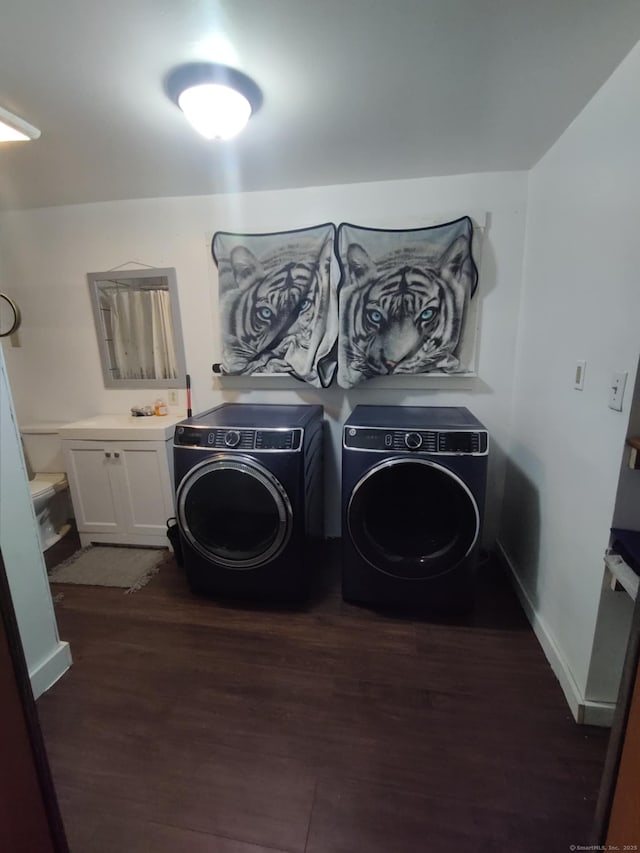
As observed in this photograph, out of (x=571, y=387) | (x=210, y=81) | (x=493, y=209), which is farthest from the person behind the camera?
(x=493, y=209)

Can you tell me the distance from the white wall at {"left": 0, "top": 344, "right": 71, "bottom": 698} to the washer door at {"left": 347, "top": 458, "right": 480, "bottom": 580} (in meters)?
1.33

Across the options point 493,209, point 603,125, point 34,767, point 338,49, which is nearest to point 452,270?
point 493,209

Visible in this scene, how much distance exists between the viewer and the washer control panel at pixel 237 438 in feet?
5.74

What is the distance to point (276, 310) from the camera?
2209 mm

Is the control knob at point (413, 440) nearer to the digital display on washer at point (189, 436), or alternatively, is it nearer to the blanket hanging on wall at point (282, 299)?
the blanket hanging on wall at point (282, 299)

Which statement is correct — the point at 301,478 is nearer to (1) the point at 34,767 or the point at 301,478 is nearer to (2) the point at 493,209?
(1) the point at 34,767

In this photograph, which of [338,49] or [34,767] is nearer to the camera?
[34,767]

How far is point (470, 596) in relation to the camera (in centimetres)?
179

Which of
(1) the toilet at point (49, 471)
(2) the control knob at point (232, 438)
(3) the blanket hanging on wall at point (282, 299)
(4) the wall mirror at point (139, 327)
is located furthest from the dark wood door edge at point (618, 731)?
(1) the toilet at point (49, 471)

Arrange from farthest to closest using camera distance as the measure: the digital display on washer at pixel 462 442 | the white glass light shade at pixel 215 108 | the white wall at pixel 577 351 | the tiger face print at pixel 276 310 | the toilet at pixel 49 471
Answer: the toilet at pixel 49 471, the tiger face print at pixel 276 310, the digital display on washer at pixel 462 442, the white glass light shade at pixel 215 108, the white wall at pixel 577 351

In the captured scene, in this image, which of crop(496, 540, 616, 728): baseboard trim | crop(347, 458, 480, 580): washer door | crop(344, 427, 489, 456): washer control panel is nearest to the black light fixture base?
crop(344, 427, 489, 456): washer control panel

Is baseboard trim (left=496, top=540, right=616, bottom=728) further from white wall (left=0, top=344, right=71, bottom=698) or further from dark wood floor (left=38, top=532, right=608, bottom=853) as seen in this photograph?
white wall (left=0, top=344, right=71, bottom=698)

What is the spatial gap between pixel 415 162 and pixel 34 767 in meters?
2.60

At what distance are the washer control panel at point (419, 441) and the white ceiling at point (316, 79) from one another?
1319 mm
